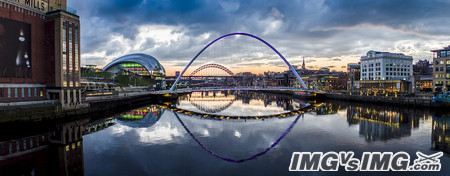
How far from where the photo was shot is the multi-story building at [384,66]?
289ft

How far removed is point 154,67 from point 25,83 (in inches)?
3416

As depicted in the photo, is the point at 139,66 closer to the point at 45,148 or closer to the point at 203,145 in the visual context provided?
the point at 45,148

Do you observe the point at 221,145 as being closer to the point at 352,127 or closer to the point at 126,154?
the point at 126,154

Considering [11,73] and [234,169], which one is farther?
[11,73]

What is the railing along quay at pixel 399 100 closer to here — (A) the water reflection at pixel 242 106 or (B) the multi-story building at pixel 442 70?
(A) the water reflection at pixel 242 106

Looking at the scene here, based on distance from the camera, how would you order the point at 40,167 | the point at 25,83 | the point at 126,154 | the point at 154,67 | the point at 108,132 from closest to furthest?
the point at 40,167 < the point at 126,154 < the point at 108,132 < the point at 25,83 < the point at 154,67

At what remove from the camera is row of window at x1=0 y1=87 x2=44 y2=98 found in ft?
91.4

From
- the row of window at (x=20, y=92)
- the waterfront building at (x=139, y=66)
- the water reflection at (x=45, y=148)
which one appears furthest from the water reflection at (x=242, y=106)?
the waterfront building at (x=139, y=66)

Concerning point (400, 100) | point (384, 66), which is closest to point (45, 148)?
point (400, 100)

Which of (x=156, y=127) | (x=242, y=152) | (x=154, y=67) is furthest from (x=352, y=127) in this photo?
Result: (x=154, y=67)

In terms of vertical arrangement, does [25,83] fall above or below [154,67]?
below

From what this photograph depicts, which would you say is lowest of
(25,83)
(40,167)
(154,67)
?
(40,167)

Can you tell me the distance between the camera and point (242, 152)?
→ 17.8 metres

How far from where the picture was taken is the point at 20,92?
29.4 m
